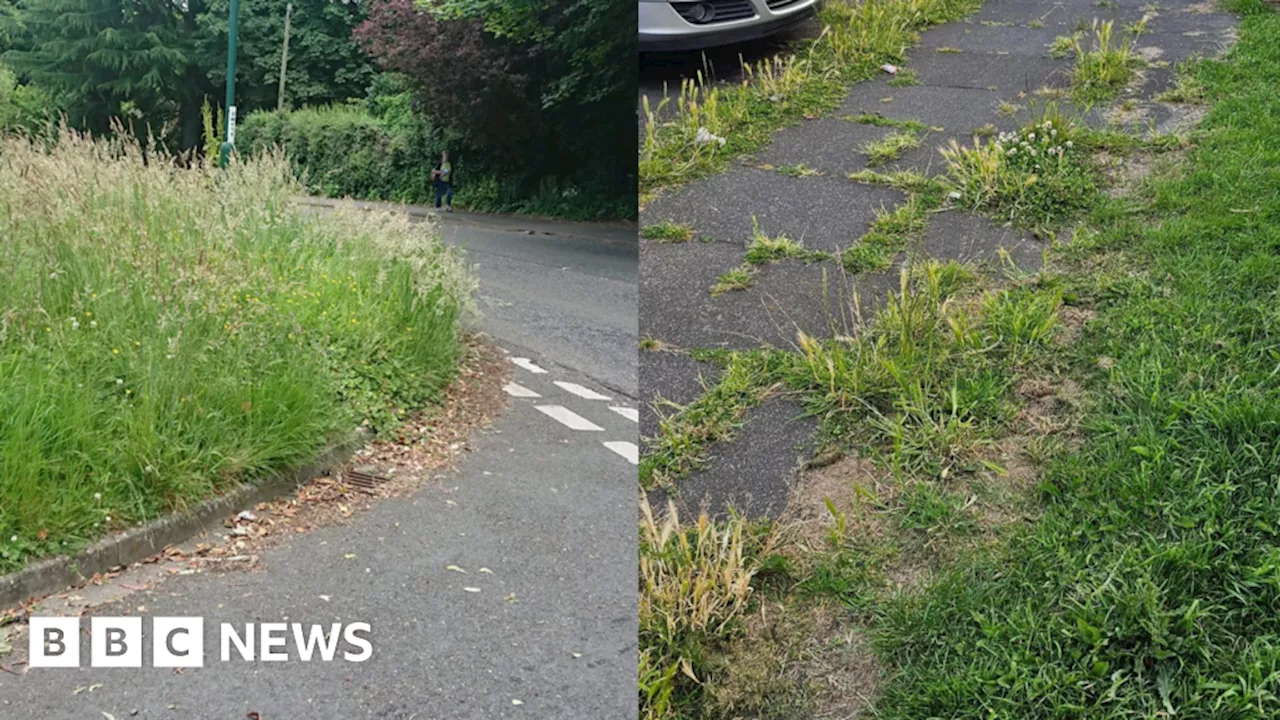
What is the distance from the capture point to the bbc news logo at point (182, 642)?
193cm

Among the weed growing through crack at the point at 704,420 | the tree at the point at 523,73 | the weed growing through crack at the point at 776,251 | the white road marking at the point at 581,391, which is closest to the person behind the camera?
the weed growing through crack at the point at 704,420

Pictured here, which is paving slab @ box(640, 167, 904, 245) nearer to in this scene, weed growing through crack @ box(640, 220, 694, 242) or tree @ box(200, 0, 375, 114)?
weed growing through crack @ box(640, 220, 694, 242)

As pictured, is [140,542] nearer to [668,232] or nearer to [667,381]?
[667,381]

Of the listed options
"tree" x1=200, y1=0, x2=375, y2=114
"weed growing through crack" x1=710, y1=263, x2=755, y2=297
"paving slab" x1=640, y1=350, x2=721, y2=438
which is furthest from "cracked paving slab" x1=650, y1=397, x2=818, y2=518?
"tree" x1=200, y1=0, x2=375, y2=114

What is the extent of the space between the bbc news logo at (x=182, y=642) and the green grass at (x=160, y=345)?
481mm

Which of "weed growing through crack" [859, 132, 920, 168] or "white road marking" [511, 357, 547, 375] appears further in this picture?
"white road marking" [511, 357, 547, 375]

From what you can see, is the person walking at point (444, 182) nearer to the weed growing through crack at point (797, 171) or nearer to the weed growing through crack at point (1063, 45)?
the weed growing through crack at point (1063, 45)

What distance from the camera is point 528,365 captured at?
570 cm

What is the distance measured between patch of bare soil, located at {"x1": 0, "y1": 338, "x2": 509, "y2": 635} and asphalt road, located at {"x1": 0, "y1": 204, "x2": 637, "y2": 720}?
0.06 metres

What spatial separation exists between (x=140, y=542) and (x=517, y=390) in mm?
2530

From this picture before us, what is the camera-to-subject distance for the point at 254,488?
3197 millimetres

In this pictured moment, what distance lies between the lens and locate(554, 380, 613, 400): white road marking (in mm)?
5043

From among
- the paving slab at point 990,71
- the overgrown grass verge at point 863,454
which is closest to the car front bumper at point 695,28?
the paving slab at point 990,71

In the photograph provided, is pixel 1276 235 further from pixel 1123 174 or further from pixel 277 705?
pixel 277 705
